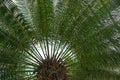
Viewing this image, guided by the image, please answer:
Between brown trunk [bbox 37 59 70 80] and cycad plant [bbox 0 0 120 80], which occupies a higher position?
cycad plant [bbox 0 0 120 80]

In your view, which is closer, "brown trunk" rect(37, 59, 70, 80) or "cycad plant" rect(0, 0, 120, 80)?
"cycad plant" rect(0, 0, 120, 80)

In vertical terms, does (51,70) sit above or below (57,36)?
below

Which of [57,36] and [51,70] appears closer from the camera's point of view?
[51,70]

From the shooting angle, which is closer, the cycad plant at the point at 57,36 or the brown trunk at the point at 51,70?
the cycad plant at the point at 57,36

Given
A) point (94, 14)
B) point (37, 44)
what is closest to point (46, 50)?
point (37, 44)

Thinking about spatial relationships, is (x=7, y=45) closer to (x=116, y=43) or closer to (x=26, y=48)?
(x=26, y=48)
